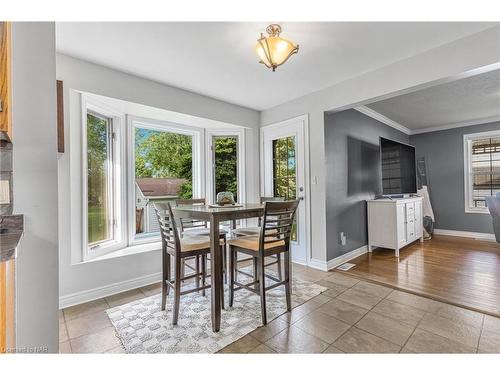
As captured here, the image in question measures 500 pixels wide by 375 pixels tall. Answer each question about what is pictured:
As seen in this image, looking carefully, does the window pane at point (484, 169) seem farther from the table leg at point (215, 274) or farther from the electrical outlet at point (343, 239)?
the table leg at point (215, 274)

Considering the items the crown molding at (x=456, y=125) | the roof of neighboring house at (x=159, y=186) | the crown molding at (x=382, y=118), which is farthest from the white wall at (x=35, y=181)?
the crown molding at (x=456, y=125)

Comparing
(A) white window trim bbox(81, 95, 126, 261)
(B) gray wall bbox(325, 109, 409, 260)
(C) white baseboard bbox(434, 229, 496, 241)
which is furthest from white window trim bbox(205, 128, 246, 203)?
(C) white baseboard bbox(434, 229, 496, 241)

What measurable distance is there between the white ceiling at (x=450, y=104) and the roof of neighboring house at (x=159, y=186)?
3.18 m

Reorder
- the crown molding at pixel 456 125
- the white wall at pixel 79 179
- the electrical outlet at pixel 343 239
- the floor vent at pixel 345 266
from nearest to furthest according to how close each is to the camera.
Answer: the white wall at pixel 79 179, the floor vent at pixel 345 266, the electrical outlet at pixel 343 239, the crown molding at pixel 456 125

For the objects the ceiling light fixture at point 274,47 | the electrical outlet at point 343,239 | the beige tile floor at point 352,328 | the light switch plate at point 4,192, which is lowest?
the beige tile floor at point 352,328

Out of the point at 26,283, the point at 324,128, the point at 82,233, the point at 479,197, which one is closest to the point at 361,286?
the point at 324,128

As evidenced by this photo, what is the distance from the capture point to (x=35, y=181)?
1070mm

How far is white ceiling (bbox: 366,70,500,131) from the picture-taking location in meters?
3.07

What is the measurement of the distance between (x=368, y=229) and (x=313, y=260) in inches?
50.0

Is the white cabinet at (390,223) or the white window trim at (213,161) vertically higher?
the white window trim at (213,161)

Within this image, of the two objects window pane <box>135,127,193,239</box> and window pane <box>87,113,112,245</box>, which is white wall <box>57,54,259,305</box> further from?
window pane <box>135,127,193,239</box>

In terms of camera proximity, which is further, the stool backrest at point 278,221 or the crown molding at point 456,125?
the crown molding at point 456,125

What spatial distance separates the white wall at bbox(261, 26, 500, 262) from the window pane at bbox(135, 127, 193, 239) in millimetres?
1385

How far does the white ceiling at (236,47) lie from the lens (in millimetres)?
1843
